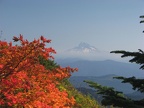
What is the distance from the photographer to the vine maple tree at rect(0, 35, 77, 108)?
32.3ft

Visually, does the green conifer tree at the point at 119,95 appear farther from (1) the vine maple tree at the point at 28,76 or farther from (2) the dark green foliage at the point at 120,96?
(1) the vine maple tree at the point at 28,76

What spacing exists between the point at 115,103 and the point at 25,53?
4.98 m

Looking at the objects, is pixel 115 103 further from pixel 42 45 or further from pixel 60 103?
pixel 60 103

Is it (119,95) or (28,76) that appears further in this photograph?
(28,76)

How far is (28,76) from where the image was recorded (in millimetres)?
12648

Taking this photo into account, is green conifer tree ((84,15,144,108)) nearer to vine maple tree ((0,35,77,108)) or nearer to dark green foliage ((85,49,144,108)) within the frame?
dark green foliage ((85,49,144,108))

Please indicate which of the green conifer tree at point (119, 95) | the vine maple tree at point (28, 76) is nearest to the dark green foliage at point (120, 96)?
the green conifer tree at point (119, 95)

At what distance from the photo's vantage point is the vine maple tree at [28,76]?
9844 mm

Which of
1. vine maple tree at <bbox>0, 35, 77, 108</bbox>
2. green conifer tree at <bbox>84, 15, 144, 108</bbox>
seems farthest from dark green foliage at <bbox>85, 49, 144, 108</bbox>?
vine maple tree at <bbox>0, 35, 77, 108</bbox>

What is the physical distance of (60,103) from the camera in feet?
41.2

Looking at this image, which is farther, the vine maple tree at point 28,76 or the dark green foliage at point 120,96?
the vine maple tree at point 28,76

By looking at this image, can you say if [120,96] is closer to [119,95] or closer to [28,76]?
[119,95]

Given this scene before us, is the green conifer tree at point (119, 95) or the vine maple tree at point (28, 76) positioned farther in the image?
the vine maple tree at point (28, 76)

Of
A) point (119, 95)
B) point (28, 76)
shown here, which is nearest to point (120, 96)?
point (119, 95)
